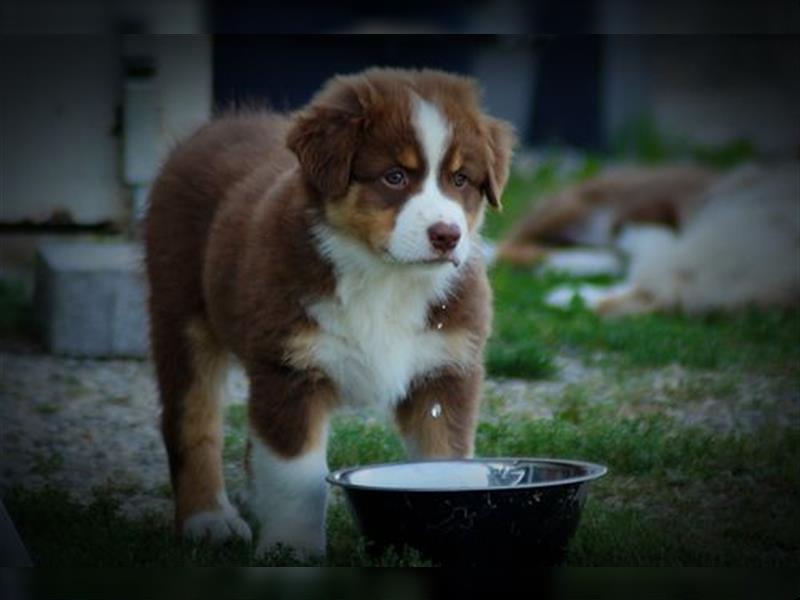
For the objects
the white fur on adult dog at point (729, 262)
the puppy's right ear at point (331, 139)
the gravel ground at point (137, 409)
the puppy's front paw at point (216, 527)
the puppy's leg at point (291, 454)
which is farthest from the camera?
the white fur on adult dog at point (729, 262)

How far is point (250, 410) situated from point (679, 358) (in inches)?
85.5

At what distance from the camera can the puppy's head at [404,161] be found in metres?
3.97

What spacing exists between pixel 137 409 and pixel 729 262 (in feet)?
8.76

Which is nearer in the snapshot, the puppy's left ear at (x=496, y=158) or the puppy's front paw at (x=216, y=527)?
the puppy's left ear at (x=496, y=158)

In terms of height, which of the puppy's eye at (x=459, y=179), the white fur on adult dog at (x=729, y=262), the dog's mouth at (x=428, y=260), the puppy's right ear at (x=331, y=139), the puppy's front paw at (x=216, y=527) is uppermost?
the puppy's right ear at (x=331, y=139)

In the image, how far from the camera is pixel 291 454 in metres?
4.15

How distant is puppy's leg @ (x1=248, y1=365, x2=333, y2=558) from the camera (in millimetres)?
4145

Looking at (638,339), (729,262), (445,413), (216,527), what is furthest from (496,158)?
(729,262)

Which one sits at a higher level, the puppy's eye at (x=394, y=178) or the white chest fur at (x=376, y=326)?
the puppy's eye at (x=394, y=178)

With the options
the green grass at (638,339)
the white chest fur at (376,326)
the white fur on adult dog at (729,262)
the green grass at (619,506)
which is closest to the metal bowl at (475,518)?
the green grass at (619,506)

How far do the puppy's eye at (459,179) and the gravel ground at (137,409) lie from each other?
1.23 m

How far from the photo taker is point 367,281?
4211 millimetres

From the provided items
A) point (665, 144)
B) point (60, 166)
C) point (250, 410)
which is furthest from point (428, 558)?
point (665, 144)

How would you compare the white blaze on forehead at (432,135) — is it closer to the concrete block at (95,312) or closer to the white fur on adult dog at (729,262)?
the concrete block at (95,312)
